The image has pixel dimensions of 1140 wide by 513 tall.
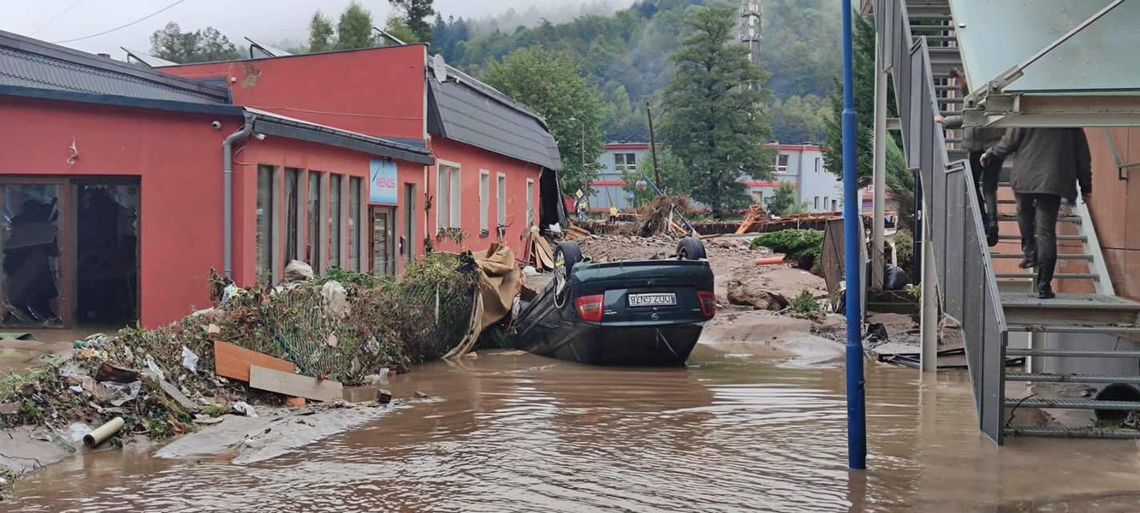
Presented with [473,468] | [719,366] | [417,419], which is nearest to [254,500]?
[473,468]

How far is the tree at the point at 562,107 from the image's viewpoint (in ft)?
230

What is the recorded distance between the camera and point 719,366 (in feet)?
46.2

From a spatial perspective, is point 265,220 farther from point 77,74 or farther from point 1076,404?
point 1076,404

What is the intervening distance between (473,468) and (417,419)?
7.20 feet

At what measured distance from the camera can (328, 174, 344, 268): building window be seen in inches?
685

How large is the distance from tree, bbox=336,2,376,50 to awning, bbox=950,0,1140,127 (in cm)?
7994

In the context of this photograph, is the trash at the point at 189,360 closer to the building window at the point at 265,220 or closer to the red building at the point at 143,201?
the red building at the point at 143,201

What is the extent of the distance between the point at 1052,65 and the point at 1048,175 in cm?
102

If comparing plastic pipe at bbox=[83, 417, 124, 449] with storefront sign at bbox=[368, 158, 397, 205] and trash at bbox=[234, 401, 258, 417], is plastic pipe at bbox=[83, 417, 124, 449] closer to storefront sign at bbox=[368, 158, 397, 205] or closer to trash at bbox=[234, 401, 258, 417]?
trash at bbox=[234, 401, 258, 417]

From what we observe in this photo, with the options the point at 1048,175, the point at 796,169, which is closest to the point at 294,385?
the point at 1048,175

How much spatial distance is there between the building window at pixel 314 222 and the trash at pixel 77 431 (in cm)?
859

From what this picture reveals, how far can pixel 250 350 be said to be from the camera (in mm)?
10336

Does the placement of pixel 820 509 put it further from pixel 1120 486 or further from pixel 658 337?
pixel 658 337

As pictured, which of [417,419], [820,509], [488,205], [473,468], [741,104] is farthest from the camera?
[741,104]
